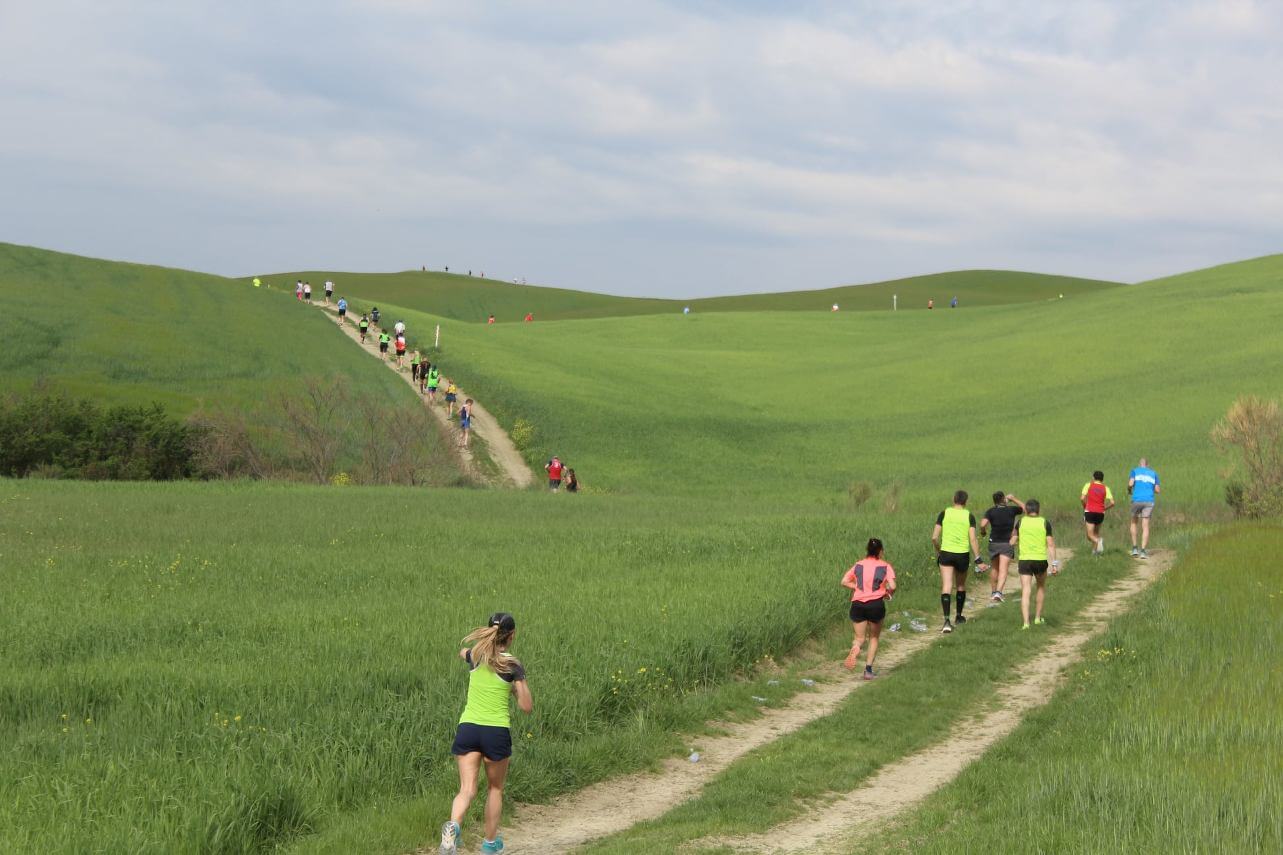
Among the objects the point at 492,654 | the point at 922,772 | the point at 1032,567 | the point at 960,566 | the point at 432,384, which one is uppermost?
the point at 432,384

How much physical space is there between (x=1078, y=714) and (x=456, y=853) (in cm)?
675

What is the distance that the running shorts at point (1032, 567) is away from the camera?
1839 centimetres

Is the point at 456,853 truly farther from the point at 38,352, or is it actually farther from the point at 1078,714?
the point at 38,352

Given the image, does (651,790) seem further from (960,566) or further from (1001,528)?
(1001,528)

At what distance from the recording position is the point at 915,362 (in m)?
74.6

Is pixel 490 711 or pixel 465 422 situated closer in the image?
pixel 490 711

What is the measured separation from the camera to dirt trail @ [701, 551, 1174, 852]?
9.38 m

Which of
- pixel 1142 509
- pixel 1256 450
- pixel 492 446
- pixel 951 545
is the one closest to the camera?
pixel 951 545

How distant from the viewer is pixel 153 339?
61.3 metres

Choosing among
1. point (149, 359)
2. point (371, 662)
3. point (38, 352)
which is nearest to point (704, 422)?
point (149, 359)

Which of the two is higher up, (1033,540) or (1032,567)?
(1033,540)

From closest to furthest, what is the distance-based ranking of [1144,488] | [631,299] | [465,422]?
[1144,488] < [465,422] < [631,299]

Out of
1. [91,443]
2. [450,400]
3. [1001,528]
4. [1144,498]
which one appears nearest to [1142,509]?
[1144,498]

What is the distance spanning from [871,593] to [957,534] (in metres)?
3.52
